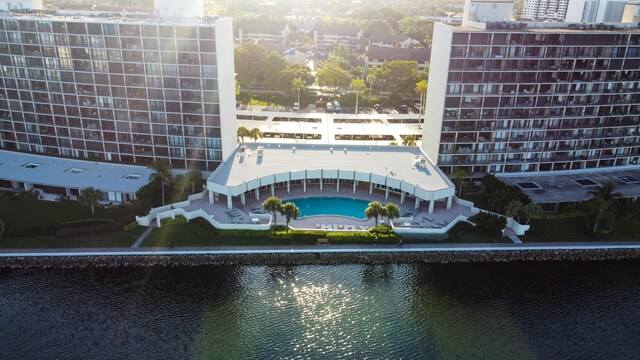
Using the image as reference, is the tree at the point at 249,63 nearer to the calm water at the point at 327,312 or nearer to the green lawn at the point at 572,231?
the calm water at the point at 327,312

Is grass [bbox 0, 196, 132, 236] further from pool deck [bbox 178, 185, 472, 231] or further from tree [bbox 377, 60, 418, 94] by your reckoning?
tree [bbox 377, 60, 418, 94]

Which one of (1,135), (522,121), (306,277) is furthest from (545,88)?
(1,135)

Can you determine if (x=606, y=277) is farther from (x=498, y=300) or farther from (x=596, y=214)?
(x=498, y=300)

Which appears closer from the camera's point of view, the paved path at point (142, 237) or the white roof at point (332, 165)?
the paved path at point (142, 237)

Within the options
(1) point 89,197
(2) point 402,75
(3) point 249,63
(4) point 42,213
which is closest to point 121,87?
(1) point 89,197

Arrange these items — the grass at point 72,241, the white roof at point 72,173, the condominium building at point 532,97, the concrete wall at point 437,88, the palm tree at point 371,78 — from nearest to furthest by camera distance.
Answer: the grass at point 72,241
the condominium building at point 532,97
the white roof at point 72,173
the concrete wall at point 437,88
the palm tree at point 371,78

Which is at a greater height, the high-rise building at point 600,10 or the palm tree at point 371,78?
the high-rise building at point 600,10

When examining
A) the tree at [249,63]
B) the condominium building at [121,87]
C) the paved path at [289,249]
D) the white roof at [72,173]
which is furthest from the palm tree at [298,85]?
the paved path at [289,249]
